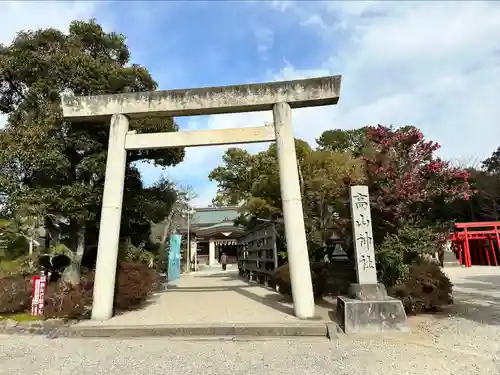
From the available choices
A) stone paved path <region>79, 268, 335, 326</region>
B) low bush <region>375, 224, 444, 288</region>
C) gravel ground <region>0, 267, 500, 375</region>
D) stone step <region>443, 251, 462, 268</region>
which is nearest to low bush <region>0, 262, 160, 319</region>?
stone paved path <region>79, 268, 335, 326</region>

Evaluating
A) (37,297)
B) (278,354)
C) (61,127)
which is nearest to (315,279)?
(278,354)

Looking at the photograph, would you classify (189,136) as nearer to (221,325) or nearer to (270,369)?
(221,325)

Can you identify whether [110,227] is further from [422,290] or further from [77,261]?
[422,290]

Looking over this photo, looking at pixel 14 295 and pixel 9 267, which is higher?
pixel 9 267

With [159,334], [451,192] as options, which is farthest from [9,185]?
[451,192]

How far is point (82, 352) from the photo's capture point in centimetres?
566

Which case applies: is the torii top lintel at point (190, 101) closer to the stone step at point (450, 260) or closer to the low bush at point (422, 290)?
the low bush at point (422, 290)

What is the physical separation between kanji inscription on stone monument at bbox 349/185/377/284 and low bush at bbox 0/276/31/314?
776cm

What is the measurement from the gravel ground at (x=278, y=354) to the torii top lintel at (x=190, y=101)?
513 centimetres

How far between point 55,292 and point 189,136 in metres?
4.81

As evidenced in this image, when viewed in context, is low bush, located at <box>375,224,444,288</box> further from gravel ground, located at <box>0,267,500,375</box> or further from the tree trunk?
the tree trunk

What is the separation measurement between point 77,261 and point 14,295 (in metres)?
→ 1.65

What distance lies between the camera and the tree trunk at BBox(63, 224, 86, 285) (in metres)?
9.29

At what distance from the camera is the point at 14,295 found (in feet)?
26.6
